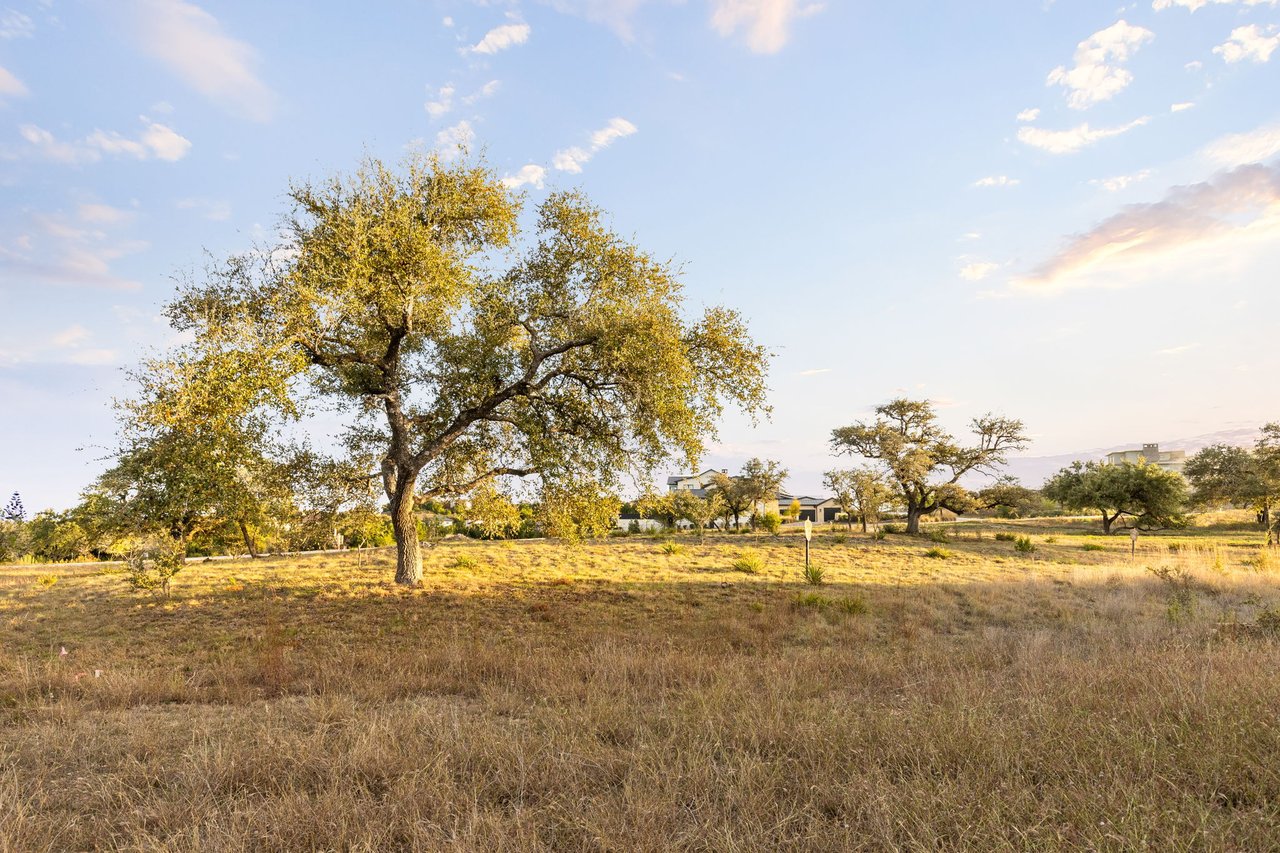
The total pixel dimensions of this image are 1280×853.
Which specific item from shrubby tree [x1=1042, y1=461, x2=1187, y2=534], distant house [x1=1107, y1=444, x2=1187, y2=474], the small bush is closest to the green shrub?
shrubby tree [x1=1042, y1=461, x2=1187, y2=534]

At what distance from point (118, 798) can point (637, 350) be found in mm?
12000

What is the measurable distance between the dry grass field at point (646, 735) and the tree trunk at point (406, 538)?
17.2 ft

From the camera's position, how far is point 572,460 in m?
18.4

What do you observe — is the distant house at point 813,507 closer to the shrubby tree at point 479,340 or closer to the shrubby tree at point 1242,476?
the shrubby tree at point 1242,476

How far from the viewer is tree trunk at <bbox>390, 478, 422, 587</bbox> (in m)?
19.0

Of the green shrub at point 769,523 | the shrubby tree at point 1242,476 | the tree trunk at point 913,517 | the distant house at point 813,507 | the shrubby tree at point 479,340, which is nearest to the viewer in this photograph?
the shrubby tree at point 479,340

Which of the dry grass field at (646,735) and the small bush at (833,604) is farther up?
the dry grass field at (646,735)

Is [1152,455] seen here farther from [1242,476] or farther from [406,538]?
[406,538]

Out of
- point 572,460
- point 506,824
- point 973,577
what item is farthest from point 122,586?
point 973,577

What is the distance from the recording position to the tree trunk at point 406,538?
18969mm

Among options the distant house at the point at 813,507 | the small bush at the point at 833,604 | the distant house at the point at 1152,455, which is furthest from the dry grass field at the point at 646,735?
the distant house at the point at 1152,455

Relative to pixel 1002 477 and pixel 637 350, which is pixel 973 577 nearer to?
pixel 637 350

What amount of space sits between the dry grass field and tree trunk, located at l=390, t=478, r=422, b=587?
5244mm

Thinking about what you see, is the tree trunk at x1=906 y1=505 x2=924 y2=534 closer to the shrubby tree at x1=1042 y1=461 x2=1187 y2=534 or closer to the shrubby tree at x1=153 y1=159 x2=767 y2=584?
the shrubby tree at x1=1042 y1=461 x2=1187 y2=534
